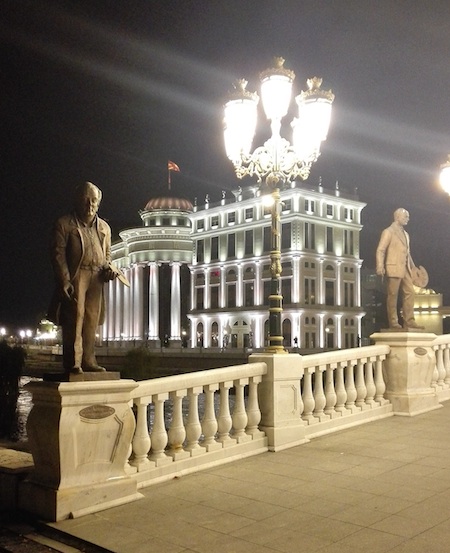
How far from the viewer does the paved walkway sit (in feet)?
16.4

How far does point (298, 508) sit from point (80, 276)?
2.87m

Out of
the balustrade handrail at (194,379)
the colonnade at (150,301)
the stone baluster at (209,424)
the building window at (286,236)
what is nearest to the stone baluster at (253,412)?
the balustrade handrail at (194,379)

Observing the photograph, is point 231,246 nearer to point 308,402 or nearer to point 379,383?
point 379,383

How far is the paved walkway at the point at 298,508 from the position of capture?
5.01 m

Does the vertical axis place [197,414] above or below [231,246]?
below

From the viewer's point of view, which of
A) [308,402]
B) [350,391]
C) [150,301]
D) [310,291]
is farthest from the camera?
[150,301]

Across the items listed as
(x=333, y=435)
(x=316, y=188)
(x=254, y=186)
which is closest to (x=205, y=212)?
(x=254, y=186)

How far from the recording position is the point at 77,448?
19.6 ft

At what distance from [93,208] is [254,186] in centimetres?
7552

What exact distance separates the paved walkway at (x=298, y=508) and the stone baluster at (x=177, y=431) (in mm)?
281

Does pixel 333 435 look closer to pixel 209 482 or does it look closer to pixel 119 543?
pixel 209 482

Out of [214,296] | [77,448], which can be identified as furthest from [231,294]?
[77,448]

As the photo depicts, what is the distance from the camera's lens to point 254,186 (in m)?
81.1

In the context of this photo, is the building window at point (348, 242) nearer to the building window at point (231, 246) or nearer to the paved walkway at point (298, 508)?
the building window at point (231, 246)
